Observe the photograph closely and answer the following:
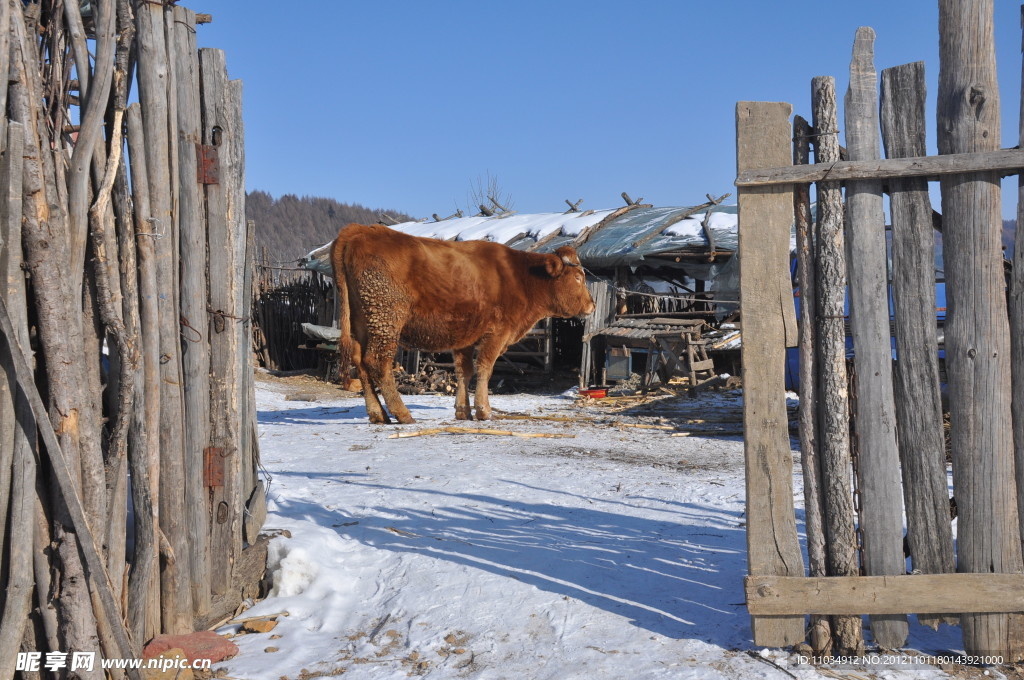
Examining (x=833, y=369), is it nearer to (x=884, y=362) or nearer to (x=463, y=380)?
(x=884, y=362)

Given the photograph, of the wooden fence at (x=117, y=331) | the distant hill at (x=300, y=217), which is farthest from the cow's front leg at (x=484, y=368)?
the distant hill at (x=300, y=217)

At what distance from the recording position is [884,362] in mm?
2936

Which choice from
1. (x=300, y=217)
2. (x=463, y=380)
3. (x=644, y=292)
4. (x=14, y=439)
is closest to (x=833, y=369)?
(x=14, y=439)

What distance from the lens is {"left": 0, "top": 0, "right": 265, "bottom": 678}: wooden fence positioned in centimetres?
274

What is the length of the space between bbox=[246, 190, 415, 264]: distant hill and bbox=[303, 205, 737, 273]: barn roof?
170ft

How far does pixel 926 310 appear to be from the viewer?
290cm

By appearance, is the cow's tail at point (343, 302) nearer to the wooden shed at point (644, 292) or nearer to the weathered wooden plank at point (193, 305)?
the weathered wooden plank at point (193, 305)

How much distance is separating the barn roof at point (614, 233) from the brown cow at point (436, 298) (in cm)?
496

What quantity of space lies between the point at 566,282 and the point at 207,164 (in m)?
6.98

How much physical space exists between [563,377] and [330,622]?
13818 mm

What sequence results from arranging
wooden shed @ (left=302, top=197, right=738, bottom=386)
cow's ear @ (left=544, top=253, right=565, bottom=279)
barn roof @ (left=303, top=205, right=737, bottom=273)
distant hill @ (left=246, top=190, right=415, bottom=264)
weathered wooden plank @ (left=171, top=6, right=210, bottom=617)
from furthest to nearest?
1. distant hill @ (left=246, top=190, right=415, bottom=264)
2. barn roof @ (left=303, top=205, right=737, bottom=273)
3. wooden shed @ (left=302, top=197, right=738, bottom=386)
4. cow's ear @ (left=544, top=253, right=565, bottom=279)
5. weathered wooden plank @ (left=171, top=6, right=210, bottom=617)

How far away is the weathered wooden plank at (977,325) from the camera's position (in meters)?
2.81

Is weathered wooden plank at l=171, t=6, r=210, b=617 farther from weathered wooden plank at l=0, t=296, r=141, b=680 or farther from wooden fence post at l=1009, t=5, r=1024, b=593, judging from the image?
wooden fence post at l=1009, t=5, r=1024, b=593

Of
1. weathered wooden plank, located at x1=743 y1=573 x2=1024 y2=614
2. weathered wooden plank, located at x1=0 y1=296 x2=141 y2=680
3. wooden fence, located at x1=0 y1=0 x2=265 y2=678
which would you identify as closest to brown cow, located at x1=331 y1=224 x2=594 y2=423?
wooden fence, located at x1=0 y1=0 x2=265 y2=678
